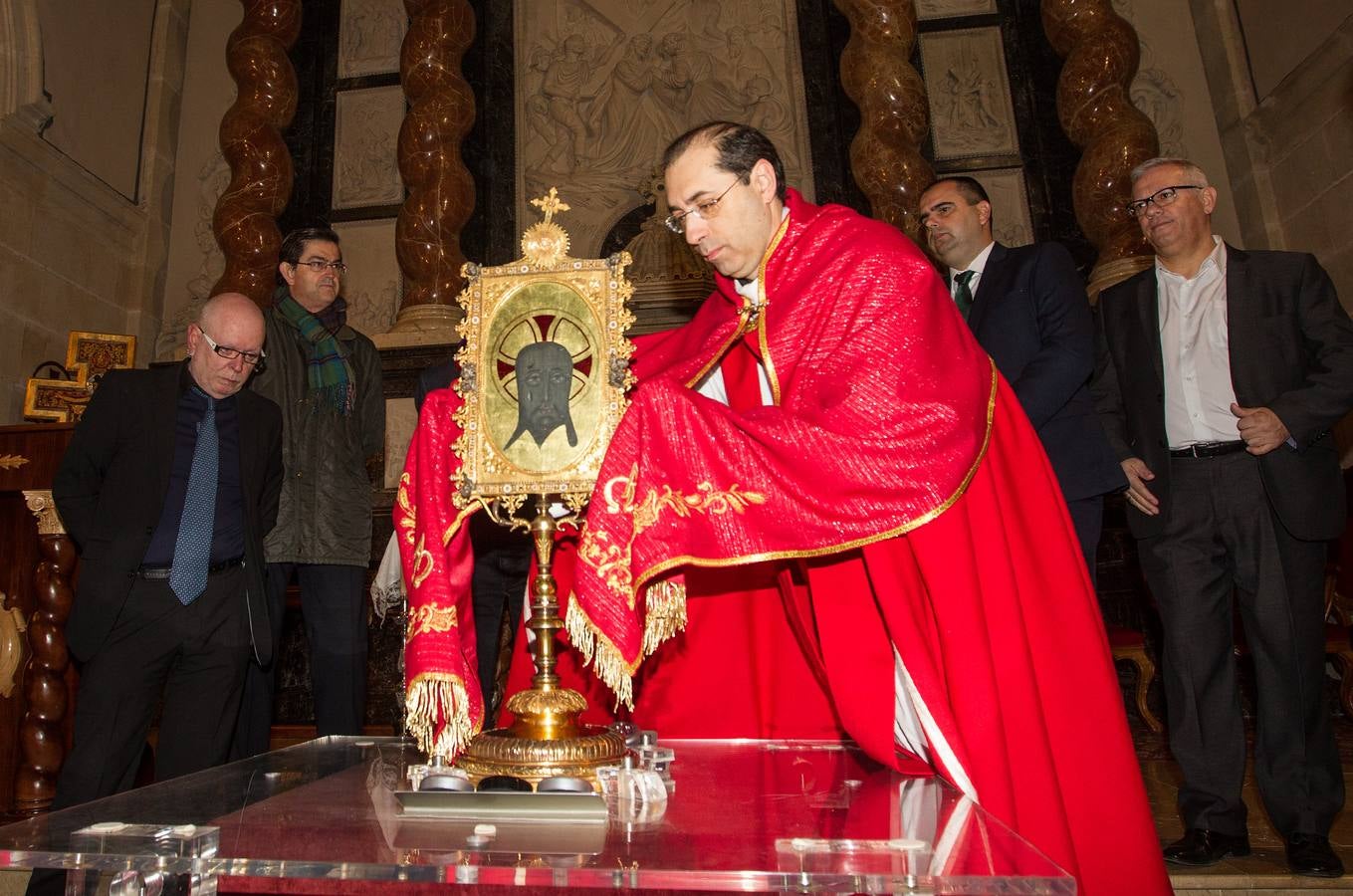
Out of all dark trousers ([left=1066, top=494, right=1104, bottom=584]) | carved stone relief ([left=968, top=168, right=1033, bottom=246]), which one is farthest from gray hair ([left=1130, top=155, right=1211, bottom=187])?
carved stone relief ([left=968, top=168, right=1033, bottom=246])

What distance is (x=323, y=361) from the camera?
3.34m

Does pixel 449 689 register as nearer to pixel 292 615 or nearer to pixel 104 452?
pixel 104 452

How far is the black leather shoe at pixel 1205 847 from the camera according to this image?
7.84 feet

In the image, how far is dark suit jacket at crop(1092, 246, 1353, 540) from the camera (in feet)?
8.41

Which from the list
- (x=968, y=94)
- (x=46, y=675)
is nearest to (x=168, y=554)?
(x=46, y=675)

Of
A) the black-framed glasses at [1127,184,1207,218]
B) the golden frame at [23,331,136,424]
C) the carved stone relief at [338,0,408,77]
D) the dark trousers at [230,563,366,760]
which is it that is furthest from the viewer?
the carved stone relief at [338,0,408,77]

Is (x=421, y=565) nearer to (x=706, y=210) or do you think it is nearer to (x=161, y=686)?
(x=706, y=210)

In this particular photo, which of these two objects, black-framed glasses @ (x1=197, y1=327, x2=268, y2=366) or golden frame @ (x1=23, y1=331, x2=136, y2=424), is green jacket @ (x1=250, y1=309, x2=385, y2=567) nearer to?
black-framed glasses @ (x1=197, y1=327, x2=268, y2=366)

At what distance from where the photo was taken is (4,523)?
12.6 ft

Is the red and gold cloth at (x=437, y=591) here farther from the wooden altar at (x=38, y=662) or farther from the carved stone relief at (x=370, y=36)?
the carved stone relief at (x=370, y=36)

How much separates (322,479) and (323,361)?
41 centimetres

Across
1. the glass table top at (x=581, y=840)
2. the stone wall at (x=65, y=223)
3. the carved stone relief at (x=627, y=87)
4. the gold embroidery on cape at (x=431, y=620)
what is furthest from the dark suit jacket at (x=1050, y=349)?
the stone wall at (x=65, y=223)

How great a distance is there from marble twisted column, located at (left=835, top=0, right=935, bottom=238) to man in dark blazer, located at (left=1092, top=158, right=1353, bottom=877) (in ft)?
9.68

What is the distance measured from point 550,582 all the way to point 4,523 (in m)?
3.20
